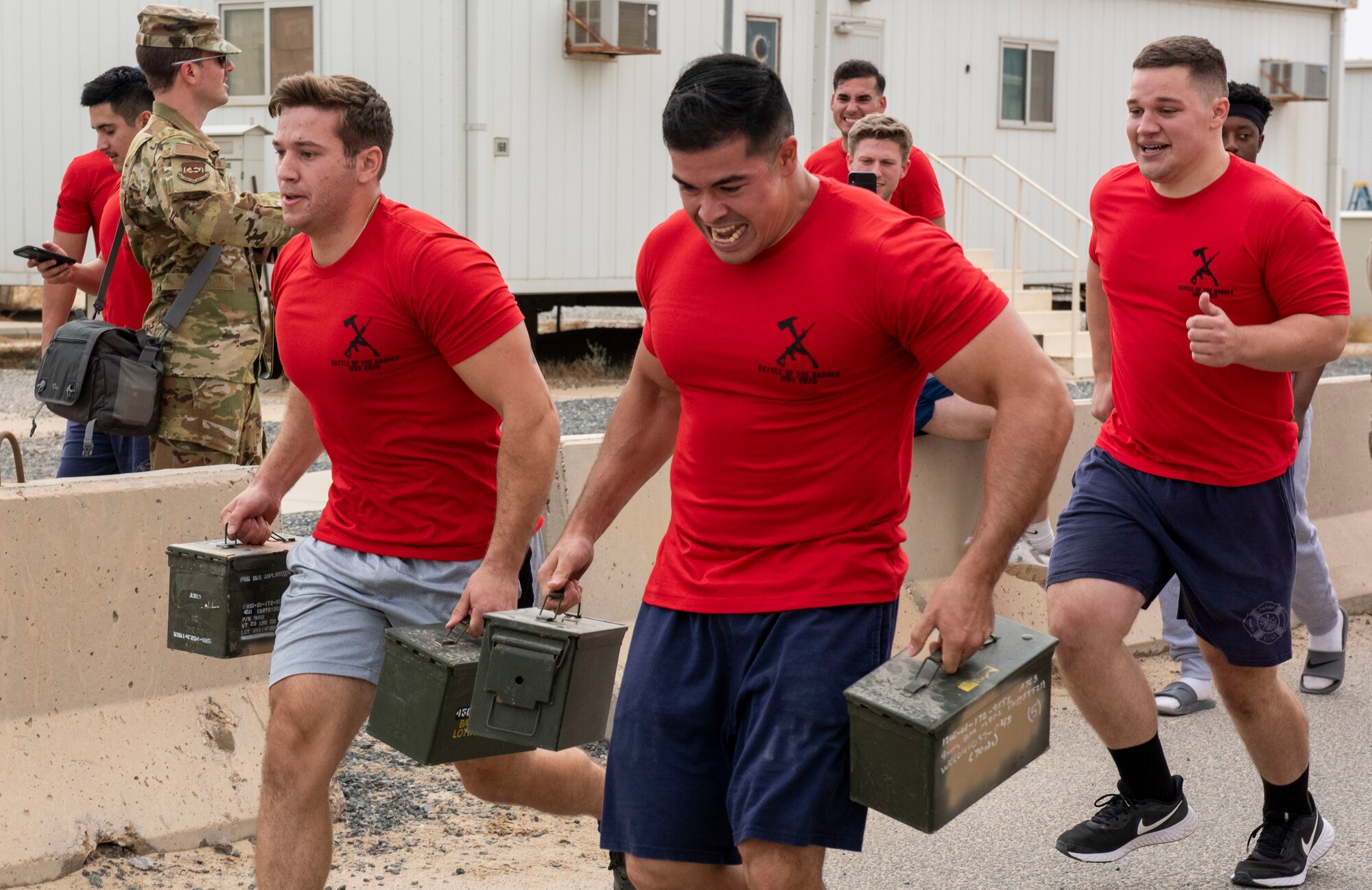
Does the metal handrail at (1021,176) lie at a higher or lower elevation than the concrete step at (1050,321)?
higher

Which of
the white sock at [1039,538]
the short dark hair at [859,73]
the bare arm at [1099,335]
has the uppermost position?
the short dark hair at [859,73]

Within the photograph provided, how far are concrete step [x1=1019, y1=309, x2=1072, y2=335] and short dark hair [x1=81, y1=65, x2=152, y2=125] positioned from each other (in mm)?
12615

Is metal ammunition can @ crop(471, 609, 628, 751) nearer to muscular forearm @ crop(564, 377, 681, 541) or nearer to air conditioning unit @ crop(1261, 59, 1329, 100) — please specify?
muscular forearm @ crop(564, 377, 681, 541)

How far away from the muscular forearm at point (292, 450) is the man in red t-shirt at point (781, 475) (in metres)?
1.32

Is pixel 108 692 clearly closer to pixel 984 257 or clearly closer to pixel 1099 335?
pixel 1099 335

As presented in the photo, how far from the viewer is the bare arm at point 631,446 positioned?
3727 millimetres

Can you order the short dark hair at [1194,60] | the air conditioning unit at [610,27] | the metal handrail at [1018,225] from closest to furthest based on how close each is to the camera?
the short dark hair at [1194,60]
the air conditioning unit at [610,27]
the metal handrail at [1018,225]

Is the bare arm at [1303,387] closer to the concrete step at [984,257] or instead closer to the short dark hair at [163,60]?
the short dark hair at [163,60]

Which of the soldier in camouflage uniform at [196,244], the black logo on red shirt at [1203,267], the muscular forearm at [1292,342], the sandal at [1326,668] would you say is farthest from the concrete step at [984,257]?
the muscular forearm at [1292,342]

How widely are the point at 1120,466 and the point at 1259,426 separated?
39 cm

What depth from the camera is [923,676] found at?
308 centimetres

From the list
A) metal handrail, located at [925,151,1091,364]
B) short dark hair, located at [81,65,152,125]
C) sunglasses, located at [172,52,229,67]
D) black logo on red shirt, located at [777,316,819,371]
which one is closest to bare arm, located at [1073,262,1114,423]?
black logo on red shirt, located at [777,316,819,371]

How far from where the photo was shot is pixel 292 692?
12.6ft

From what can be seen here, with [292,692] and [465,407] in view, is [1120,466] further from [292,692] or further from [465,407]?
[292,692]
